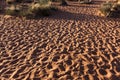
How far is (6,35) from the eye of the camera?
347 inches

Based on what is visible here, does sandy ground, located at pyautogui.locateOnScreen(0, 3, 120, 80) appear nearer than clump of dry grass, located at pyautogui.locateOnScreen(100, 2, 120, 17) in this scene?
Yes

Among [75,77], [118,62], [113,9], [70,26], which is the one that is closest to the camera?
[75,77]

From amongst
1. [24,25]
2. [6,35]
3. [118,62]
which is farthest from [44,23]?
[118,62]

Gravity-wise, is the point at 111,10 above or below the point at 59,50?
above

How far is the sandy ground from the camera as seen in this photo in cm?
547

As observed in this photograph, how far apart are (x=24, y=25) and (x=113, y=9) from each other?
232 inches

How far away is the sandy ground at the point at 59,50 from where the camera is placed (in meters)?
5.47

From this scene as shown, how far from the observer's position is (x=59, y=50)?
7.06m

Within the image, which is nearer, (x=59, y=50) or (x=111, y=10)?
(x=59, y=50)

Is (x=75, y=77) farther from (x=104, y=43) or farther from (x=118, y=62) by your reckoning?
(x=104, y=43)

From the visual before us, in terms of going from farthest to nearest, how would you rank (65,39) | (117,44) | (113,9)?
1. (113,9)
2. (65,39)
3. (117,44)

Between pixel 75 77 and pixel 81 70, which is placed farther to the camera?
pixel 81 70

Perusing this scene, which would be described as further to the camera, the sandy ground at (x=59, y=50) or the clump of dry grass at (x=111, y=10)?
the clump of dry grass at (x=111, y=10)

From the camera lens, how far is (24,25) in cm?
1081
